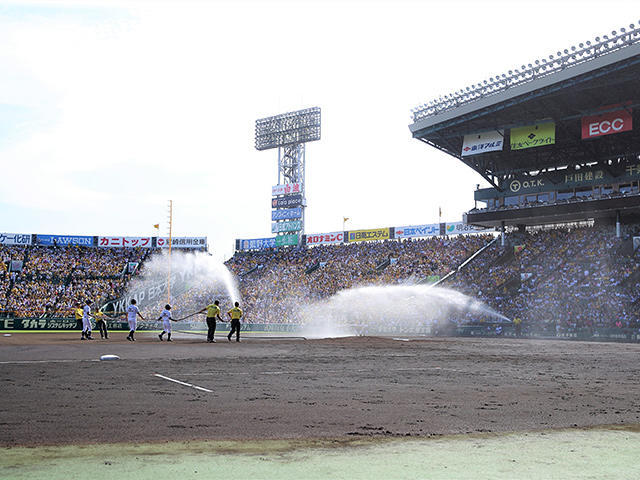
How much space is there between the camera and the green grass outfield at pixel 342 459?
4.98 metres

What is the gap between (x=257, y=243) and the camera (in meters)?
75.9

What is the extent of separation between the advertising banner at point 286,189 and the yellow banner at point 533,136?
29.1 m

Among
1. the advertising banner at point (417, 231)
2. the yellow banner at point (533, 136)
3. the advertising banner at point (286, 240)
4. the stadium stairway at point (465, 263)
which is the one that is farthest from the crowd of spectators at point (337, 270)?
the yellow banner at point (533, 136)

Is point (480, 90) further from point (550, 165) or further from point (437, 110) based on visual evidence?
point (550, 165)

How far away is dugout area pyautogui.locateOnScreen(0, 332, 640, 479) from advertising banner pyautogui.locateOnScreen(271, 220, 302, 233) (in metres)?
57.3

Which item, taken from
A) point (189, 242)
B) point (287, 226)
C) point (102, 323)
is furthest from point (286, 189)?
point (102, 323)

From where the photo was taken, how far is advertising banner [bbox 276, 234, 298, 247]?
72.1 metres

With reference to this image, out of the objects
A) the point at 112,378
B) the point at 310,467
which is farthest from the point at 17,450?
the point at 112,378

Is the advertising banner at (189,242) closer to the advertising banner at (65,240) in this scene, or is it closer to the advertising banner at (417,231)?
the advertising banner at (65,240)

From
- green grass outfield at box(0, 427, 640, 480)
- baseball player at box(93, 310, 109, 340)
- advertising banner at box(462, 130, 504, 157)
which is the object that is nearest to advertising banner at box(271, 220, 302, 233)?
advertising banner at box(462, 130, 504, 157)

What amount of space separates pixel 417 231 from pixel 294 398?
55552mm

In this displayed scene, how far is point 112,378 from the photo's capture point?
12.5 m

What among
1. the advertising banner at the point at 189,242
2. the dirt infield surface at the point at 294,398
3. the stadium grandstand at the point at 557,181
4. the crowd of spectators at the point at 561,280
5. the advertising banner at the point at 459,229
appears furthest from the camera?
the advertising banner at the point at 189,242

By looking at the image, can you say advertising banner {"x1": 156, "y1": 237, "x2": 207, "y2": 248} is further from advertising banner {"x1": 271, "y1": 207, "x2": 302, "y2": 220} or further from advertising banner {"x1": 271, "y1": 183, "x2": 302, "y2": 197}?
advertising banner {"x1": 271, "y1": 183, "x2": 302, "y2": 197}
